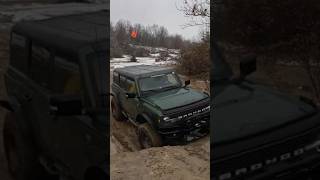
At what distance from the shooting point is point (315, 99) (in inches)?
117

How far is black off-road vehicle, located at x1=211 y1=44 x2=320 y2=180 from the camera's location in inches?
110

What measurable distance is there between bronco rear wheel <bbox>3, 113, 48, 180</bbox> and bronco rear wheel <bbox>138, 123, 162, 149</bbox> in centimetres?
94

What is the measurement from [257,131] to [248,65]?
49 centimetres

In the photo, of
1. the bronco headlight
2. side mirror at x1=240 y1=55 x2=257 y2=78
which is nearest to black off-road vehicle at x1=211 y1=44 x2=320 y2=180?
side mirror at x1=240 y1=55 x2=257 y2=78

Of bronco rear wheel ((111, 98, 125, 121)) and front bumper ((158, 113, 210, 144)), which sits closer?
bronco rear wheel ((111, 98, 125, 121))

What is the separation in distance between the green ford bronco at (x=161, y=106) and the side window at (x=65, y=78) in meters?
0.75

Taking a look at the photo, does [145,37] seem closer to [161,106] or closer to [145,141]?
[161,106]

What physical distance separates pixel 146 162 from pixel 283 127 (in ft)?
4.42

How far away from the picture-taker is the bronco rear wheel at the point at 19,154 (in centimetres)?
305

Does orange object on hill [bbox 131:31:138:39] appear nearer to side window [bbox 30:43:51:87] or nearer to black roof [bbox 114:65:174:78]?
black roof [bbox 114:65:174:78]

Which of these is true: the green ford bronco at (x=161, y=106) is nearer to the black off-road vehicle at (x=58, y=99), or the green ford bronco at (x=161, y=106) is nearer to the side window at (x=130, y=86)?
the side window at (x=130, y=86)

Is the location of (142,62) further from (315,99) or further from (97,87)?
(315,99)

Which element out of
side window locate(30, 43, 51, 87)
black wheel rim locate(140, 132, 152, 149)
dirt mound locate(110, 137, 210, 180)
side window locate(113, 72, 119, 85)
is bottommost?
dirt mound locate(110, 137, 210, 180)

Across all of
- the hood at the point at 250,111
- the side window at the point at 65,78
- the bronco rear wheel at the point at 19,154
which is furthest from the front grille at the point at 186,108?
the bronco rear wheel at the point at 19,154
